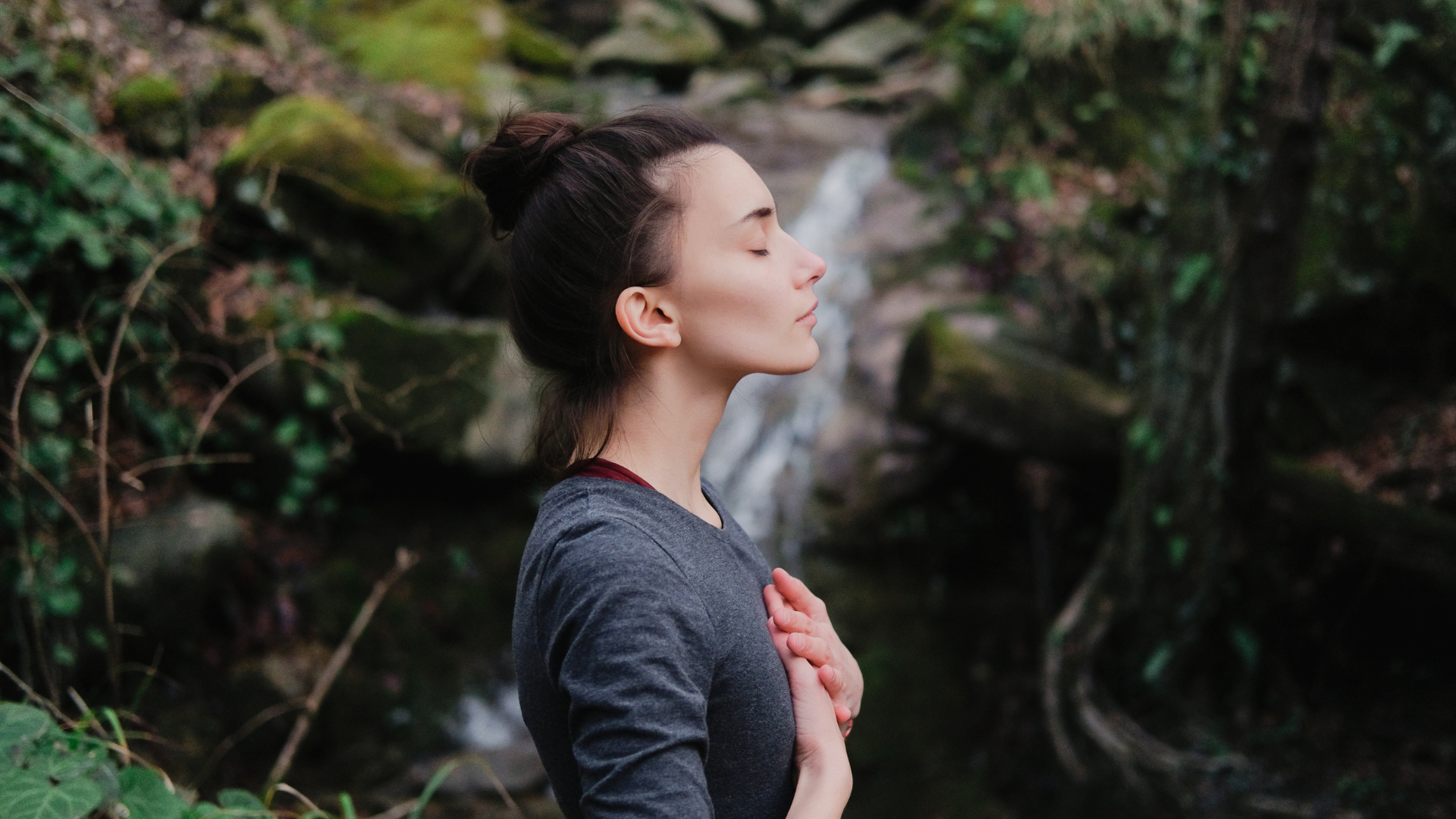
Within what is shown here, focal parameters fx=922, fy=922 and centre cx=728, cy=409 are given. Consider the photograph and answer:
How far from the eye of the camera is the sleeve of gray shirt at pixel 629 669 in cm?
97

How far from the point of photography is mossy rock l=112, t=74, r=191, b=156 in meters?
4.54

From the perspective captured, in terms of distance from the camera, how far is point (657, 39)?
10742 mm

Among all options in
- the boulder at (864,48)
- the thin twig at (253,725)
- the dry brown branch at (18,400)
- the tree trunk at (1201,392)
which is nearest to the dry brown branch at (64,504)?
the dry brown branch at (18,400)

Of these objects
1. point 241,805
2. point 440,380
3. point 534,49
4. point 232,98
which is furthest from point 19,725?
point 534,49

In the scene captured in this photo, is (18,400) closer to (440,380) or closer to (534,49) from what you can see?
(440,380)

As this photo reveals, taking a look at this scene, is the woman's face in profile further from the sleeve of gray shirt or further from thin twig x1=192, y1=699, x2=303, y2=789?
thin twig x1=192, y1=699, x2=303, y2=789

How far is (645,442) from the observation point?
1282 mm

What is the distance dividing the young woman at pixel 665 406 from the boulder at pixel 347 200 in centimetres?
343

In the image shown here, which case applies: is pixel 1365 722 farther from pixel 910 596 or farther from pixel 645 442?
pixel 645 442

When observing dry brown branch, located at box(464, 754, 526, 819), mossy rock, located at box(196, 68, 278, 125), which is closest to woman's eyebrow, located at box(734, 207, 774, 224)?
dry brown branch, located at box(464, 754, 526, 819)

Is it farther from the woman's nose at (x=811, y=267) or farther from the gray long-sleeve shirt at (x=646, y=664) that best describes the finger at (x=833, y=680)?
the woman's nose at (x=811, y=267)

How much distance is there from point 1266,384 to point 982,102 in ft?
13.5

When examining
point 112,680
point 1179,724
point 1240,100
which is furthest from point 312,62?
point 1179,724

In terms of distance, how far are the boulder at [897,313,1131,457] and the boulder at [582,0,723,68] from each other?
7.04 metres
